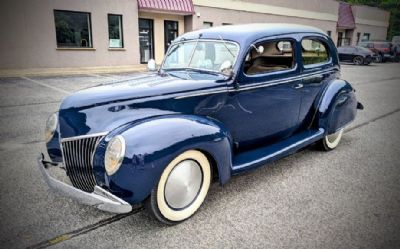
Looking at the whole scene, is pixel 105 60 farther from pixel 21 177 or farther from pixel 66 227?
pixel 66 227

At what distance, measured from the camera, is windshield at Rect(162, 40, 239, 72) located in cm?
347

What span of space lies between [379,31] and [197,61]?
145 feet

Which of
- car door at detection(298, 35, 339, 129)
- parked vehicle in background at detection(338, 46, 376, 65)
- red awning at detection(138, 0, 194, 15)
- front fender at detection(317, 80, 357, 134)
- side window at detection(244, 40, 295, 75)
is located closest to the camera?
side window at detection(244, 40, 295, 75)

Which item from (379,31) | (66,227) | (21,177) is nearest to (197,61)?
(66,227)

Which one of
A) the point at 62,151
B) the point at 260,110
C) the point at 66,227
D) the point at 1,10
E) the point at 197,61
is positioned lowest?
the point at 66,227

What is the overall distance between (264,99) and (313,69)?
1139 mm

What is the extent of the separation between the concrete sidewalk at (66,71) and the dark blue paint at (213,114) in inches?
464

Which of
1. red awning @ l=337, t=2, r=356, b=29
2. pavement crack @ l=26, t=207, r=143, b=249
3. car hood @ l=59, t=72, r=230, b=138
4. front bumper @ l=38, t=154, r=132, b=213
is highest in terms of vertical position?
red awning @ l=337, t=2, r=356, b=29

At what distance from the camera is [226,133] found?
2973mm

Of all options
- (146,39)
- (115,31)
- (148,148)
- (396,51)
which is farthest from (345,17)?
(148,148)

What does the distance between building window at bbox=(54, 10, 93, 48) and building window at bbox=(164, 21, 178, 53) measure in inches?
191

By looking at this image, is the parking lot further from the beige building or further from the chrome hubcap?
the beige building

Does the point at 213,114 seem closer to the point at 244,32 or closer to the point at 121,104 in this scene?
the point at 121,104

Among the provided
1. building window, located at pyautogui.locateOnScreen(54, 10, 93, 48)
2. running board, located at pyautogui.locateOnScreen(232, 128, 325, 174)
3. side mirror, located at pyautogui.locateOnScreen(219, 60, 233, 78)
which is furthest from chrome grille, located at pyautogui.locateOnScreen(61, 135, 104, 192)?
building window, located at pyautogui.locateOnScreen(54, 10, 93, 48)
